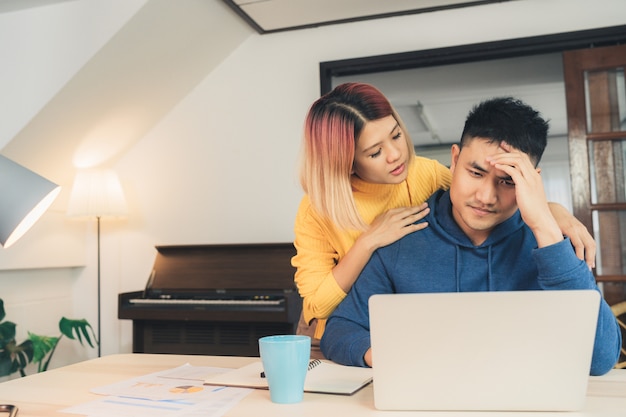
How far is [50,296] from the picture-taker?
12.9 ft

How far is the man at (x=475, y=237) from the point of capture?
1237 millimetres

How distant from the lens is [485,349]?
82 centimetres

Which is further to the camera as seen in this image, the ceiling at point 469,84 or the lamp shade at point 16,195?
the ceiling at point 469,84

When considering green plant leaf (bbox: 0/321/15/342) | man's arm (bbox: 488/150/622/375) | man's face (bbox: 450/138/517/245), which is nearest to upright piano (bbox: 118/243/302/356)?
green plant leaf (bbox: 0/321/15/342)

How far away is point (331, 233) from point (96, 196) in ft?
8.02

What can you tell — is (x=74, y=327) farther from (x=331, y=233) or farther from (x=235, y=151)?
(x=331, y=233)

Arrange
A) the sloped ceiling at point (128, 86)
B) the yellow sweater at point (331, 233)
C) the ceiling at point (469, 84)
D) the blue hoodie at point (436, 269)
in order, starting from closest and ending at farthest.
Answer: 1. the blue hoodie at point (436, 269)
2. the yellow sweater at point (331, 233)
3. the sloped ceiling at point (128, 86)
4. the ceiling at point (469, 84)

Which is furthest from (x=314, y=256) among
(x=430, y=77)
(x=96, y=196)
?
(x=430, y=77)

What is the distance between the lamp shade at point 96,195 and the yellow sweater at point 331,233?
7.65 feet

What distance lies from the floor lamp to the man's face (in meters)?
2.81

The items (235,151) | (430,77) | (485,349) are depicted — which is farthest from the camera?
(430,77)

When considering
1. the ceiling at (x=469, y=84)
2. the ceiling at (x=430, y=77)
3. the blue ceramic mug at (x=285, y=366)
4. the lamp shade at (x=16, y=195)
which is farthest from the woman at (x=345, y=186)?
the ceiling at (x=469, y=84)

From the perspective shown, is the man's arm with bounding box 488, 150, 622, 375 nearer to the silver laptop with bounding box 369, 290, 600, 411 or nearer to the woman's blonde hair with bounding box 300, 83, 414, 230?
the silver laptop with bounding box 369, 290, 600, 411

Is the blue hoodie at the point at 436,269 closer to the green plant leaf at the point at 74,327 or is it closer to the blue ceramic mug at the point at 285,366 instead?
the blue ceramic mug at the point at 285,366
